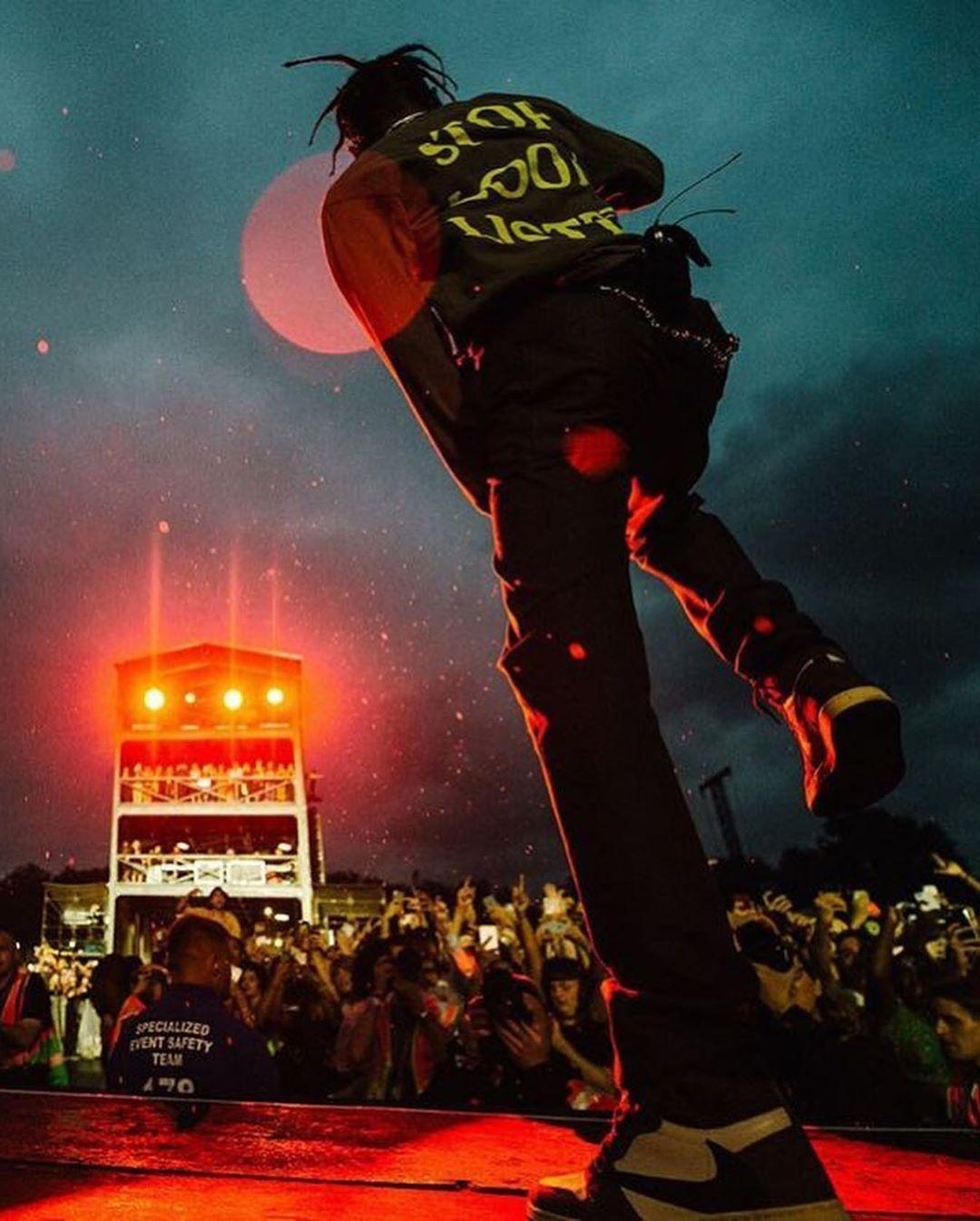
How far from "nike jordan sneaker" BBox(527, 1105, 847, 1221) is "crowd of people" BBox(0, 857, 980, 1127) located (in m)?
1.16

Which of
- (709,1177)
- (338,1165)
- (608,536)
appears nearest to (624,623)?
→ (608,536)

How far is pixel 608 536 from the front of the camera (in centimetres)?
109

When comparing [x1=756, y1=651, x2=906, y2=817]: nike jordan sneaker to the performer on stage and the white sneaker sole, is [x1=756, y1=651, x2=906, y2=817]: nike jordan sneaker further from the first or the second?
the white sneaker sole

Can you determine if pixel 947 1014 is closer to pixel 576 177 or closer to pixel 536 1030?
pixel 536 1030

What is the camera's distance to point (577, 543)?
107cm

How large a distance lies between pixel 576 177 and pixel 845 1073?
11.4 feet

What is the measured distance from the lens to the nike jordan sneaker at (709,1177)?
0.83 m

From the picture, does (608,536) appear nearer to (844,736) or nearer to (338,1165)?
(844,736)

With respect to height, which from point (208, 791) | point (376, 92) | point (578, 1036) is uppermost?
point (208, 791)

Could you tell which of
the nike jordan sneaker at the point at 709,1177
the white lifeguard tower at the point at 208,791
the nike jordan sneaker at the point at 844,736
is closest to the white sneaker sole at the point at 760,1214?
the nike jordan sneaker at the point at 709,1177

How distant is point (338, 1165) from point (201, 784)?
38.9m

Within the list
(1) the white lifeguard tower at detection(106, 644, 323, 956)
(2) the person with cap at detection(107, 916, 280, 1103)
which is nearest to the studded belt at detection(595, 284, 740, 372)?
(2) the person with cap at detection(107, 916, 280, 1103)

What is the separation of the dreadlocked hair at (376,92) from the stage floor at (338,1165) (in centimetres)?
155

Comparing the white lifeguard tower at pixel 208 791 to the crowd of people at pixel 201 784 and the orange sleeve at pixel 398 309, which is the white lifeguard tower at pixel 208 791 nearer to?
the crowd of people at pixel 201 784
